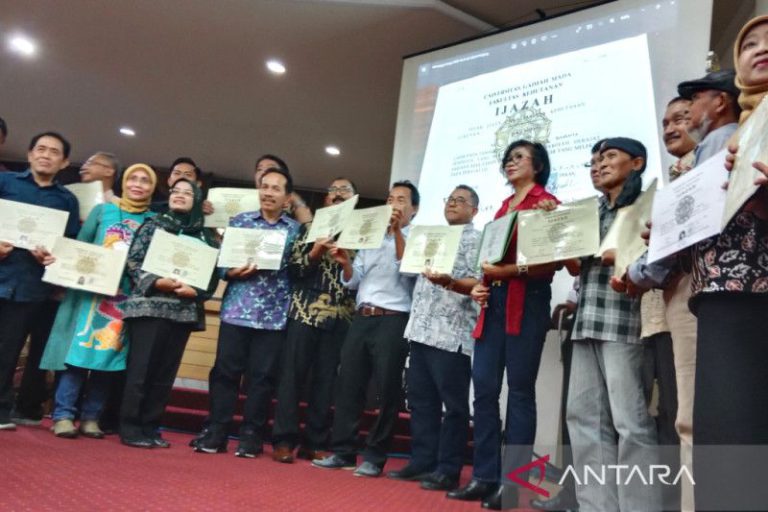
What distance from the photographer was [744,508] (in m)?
0.96

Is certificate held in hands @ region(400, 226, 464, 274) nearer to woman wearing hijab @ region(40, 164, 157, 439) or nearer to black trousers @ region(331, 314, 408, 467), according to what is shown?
black trousers @ region(331, 314, 408, 467)

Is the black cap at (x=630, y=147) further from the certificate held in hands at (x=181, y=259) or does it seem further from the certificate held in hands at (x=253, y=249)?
the certificate held in hands at (x=181, y=259)

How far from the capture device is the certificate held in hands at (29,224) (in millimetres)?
2914

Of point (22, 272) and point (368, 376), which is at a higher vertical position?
point (22, 272)

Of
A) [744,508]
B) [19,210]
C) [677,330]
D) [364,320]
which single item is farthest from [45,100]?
[744,508]

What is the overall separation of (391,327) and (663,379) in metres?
1.27

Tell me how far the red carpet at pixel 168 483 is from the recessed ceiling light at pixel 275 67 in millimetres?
3929

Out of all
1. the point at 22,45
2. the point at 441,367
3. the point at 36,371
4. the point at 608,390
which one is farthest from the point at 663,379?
the point at 22,45

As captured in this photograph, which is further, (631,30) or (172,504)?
(631,30)

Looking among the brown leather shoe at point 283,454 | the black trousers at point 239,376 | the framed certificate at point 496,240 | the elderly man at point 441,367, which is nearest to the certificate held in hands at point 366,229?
the elderly man at point 441,367

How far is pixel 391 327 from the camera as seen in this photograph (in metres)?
2.85

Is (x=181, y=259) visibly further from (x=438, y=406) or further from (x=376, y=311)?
(x=438, y=406)

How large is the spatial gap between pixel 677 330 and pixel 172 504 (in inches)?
56.6

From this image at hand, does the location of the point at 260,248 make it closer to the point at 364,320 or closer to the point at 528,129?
the point at 364,320
